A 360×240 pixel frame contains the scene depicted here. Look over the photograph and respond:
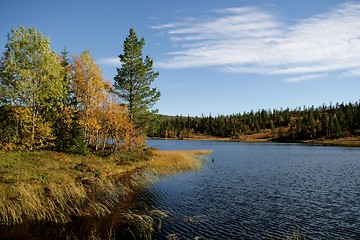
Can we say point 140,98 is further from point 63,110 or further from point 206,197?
point 206,197

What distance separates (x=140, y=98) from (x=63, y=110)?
15.1 metres

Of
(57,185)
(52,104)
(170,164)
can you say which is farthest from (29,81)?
(170,164)

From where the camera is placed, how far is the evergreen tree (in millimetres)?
51000

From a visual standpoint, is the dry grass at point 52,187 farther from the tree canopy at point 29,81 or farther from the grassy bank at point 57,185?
the tree canopy at point 29,81

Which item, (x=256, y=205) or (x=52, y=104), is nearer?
(x=256, y=205)

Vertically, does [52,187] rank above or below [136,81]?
below

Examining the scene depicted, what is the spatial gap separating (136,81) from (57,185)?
28894mm

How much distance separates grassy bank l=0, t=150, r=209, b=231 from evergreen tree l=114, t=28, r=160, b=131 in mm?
11636

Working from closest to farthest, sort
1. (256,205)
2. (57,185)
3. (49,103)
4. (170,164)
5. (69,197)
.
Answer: (69,197)
(256,205)
(57,185)
(49,103)
(170,164)

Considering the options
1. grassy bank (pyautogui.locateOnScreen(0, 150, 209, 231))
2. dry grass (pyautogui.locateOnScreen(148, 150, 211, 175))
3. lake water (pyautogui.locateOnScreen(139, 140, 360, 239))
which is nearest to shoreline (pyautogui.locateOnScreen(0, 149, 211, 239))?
grassy bank (pyautogui.locateOnScreen(0, 150, 209, 231))

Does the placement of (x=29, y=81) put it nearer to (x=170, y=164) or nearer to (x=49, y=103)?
(x=49, y=103)

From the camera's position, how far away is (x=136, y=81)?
5222cm

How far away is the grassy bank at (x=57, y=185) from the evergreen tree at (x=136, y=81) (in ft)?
38.2

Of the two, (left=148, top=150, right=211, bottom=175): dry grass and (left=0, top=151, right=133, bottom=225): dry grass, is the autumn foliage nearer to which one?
(left=0, top=151, right=133, bottom=225): dry grass
